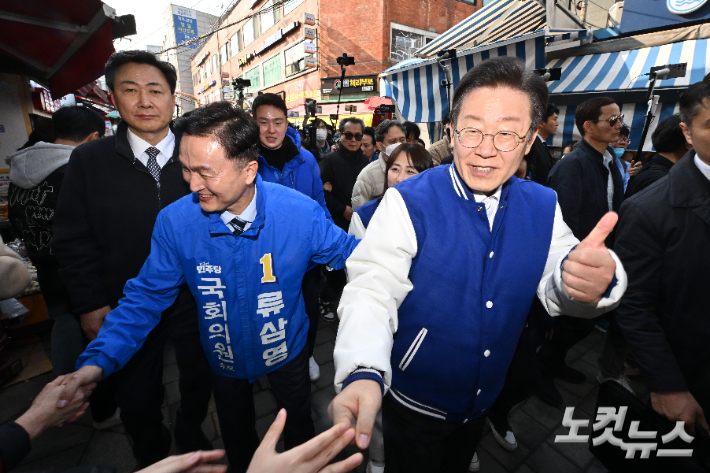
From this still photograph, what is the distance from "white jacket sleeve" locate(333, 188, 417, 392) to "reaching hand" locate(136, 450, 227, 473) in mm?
475

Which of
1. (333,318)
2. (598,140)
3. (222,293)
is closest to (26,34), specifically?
(222,293)

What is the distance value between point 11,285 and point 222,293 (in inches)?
49.5

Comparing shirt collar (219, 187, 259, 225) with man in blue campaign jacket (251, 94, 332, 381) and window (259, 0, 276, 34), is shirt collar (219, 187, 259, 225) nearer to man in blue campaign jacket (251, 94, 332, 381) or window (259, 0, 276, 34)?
man in blue campaign jacket (251, 94, 332, 381)

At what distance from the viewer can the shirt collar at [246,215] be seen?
5.86 feet

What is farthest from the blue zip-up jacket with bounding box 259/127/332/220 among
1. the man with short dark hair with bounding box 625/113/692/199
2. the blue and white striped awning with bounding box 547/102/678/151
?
the blue and white striped awning with bounding box 547/102/678/151

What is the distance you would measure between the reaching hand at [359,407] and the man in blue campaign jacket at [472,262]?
13 cm

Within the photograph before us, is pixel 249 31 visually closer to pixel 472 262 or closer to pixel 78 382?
pixel 78 382

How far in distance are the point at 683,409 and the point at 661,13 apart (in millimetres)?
10905

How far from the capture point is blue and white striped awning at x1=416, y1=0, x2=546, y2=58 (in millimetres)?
8086

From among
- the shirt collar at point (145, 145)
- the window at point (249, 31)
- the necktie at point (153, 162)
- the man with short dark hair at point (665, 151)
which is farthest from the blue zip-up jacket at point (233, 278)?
the window at point (249, 31)

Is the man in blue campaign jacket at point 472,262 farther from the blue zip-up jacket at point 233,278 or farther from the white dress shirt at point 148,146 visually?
the white dress shirt at point 148,146

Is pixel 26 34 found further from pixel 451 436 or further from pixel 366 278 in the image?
pixel 451 436

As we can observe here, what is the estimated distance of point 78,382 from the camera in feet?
4.37

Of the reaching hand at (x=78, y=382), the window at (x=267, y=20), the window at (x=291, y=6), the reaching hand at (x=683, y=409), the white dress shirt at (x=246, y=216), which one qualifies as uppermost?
the window at (x=267, y=20)
